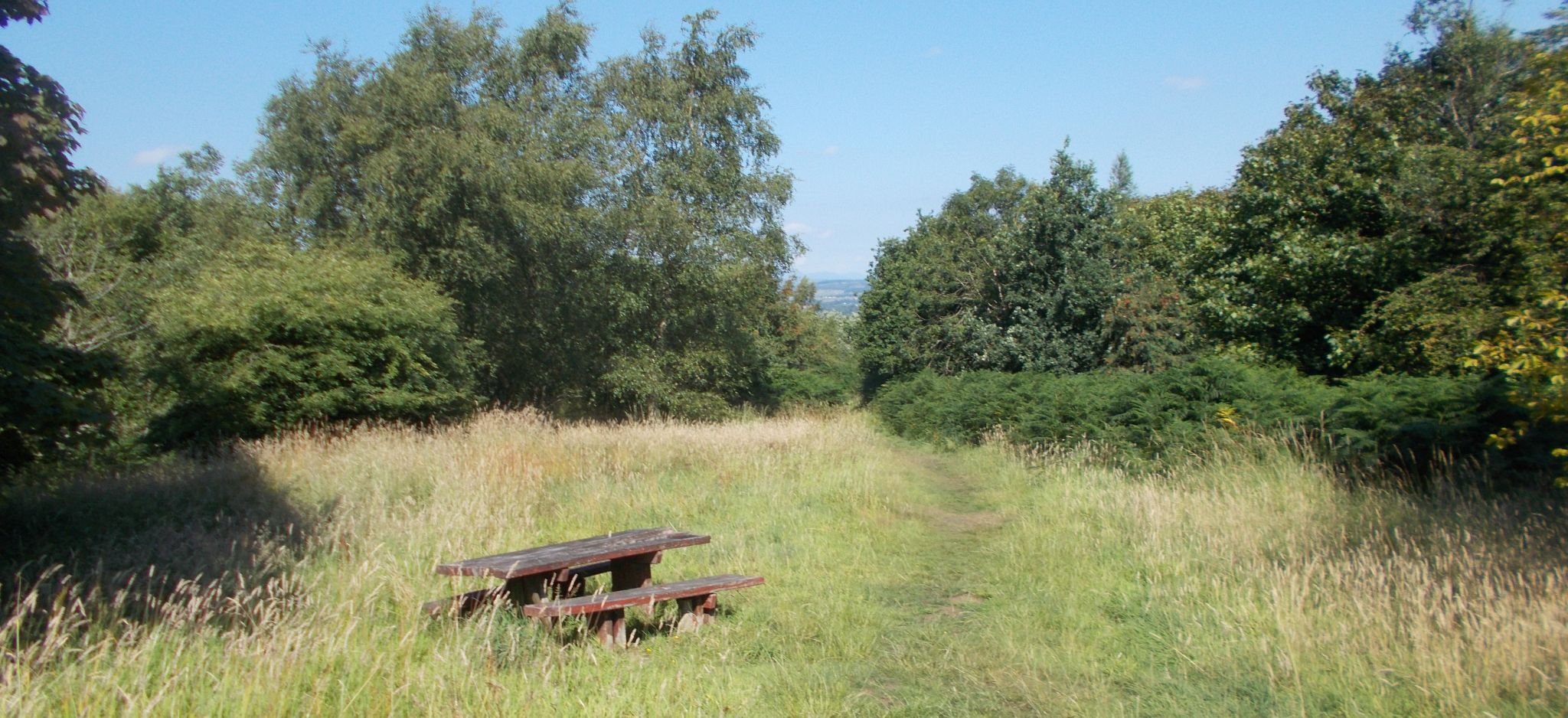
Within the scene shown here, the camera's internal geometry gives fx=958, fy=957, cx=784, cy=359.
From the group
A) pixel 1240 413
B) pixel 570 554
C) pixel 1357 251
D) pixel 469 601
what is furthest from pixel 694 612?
pixel 1357 251

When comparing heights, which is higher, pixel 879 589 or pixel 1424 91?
pixel 1424 91

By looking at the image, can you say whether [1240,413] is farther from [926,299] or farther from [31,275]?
[926,299]

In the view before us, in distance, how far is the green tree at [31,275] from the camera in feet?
23.4

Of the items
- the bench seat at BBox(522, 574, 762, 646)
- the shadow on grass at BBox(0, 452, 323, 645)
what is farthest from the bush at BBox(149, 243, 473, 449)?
the bench seat at BBox(522, 574, 762, 646)

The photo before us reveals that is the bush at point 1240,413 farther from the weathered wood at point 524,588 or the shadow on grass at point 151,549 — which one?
the shadow on grass at point 151,549

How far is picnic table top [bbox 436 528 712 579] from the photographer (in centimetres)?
588

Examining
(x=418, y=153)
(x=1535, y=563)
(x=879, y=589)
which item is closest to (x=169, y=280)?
(x=418, y=153)

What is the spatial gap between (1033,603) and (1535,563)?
10.6 feet

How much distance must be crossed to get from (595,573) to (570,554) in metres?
1.09

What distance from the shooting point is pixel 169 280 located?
2250 centimetres

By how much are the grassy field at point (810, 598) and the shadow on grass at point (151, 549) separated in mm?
46

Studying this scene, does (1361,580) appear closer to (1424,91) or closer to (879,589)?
(879,589)

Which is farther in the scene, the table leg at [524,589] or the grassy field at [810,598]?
the table leg at [524,589]

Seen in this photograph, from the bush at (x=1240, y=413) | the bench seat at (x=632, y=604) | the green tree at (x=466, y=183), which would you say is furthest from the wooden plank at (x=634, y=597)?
the green tree at (x=466, y=183)
